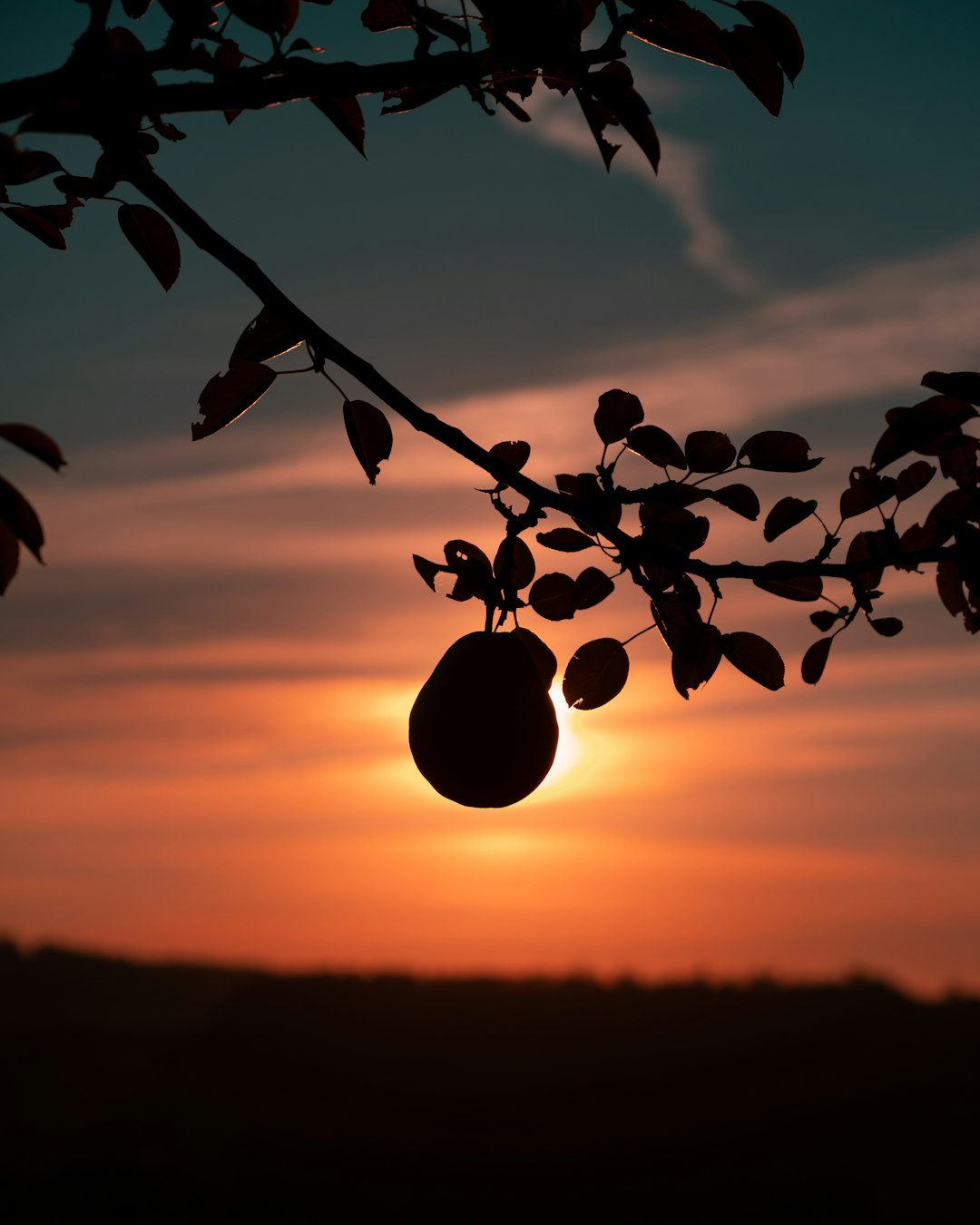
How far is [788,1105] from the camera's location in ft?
276

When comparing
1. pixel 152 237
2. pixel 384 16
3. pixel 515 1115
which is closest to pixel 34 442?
pixel 152 237

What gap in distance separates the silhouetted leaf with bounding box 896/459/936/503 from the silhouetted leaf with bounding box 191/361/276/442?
1611mm

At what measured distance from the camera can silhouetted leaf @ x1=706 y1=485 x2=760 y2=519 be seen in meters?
2.94

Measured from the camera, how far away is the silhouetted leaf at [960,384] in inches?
89.6

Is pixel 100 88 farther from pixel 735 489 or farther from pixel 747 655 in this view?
pixel 747 655

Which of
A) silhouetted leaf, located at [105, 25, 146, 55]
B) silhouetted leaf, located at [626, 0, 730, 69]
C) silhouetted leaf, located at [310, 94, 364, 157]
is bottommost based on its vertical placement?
silhouetted leaf, located at [626, 0, 730, 69]

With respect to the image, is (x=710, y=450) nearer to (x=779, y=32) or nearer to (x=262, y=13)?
(x=779, y=32)

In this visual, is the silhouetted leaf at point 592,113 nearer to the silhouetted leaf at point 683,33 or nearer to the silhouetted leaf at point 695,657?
the silhouetted leaf at point 683,33

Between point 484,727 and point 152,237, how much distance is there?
1.42 meters

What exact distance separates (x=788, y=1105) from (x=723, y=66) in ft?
300

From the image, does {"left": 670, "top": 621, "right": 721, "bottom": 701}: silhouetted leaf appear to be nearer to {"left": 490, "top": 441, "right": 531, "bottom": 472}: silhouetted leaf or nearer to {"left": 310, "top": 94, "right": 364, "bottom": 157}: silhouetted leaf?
{"left": 490, "top": 441, "right": 531, "bottom": 472}: silhouetted leaf

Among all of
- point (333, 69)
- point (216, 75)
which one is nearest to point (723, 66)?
point (333, 69)

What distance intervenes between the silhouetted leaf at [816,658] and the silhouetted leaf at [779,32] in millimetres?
1489

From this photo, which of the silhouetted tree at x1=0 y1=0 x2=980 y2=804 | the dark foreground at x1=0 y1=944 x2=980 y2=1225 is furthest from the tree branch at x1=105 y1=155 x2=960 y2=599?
the dark foreground at x1=0 y1=944 x2=980 y2=1225
